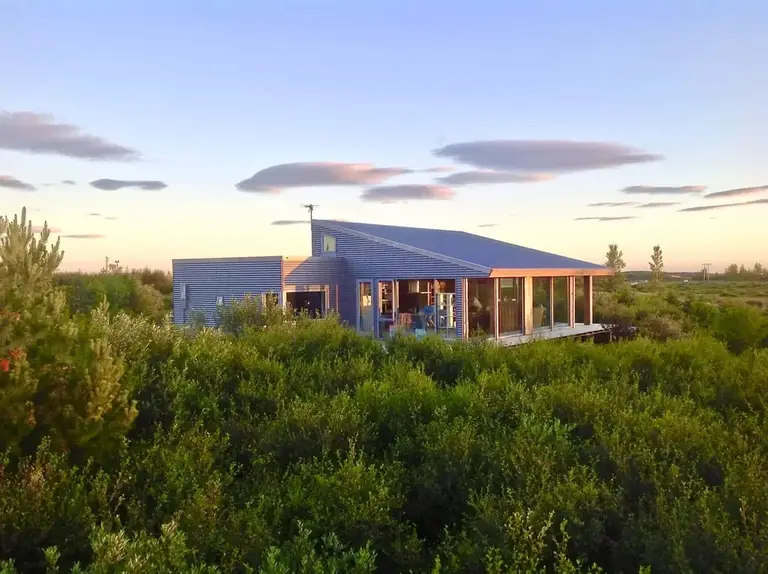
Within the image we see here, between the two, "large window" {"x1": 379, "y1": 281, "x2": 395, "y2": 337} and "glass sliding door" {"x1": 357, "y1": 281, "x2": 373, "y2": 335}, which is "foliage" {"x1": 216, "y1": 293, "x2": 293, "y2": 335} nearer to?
"large window" {"x1": 379, "y1": 281, "x2": 395, "y2": 337}

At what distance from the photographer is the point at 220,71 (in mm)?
17812

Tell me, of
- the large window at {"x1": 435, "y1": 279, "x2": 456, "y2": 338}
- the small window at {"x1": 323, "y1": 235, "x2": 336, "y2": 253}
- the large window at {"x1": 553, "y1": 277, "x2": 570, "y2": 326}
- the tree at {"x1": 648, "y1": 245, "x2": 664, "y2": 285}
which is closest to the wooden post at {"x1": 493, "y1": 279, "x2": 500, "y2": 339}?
the large window at {"x1": 435, "y1": 279, "x2": 456, "y2": 338}

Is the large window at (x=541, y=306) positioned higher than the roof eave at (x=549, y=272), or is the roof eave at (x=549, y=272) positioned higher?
the roof eave at (x=549, y=272)

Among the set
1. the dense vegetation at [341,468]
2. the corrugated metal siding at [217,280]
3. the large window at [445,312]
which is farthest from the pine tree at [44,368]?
the large window at [445,312]

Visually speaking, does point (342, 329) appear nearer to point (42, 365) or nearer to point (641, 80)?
point (42, 365)

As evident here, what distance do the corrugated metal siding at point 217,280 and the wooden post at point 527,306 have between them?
775 centimetres

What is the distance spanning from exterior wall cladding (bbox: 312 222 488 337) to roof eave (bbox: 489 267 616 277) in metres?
0.92

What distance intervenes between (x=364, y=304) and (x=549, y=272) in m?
6.03

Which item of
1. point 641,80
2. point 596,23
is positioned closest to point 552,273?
point 641,80

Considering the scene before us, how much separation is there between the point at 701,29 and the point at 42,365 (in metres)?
17.5

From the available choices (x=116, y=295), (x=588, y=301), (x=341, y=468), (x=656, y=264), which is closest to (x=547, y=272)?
(x=588, y=301)

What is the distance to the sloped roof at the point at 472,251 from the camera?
1980 centimetres

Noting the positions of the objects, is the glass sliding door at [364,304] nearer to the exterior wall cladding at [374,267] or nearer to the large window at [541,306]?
the exterior wall cladding at [374,267]

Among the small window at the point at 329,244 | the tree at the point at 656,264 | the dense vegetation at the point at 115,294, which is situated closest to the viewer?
the small window at the point at 329,244
